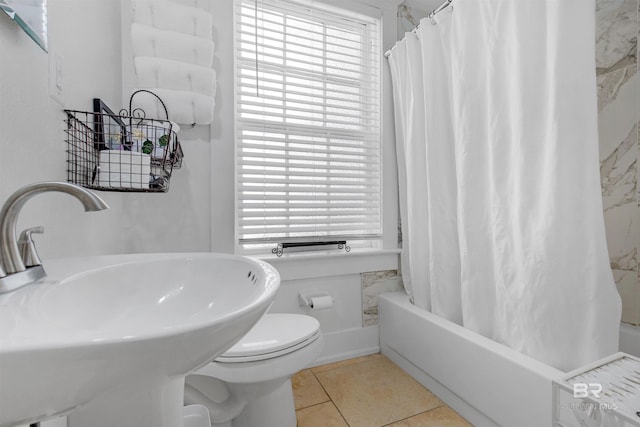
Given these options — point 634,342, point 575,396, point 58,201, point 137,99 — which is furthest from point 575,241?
point 137,99

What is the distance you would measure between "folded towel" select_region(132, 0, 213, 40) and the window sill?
1146 mm

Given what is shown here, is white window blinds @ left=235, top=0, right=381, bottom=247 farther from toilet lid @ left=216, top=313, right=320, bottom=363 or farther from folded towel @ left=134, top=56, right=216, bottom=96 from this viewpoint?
toilet lid @ left=216, top=313, right=320, bottom=363

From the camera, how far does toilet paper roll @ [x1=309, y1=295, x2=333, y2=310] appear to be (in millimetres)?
1653

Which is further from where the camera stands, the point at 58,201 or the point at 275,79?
the point at 275,79

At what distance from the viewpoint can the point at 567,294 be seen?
1.05 metres

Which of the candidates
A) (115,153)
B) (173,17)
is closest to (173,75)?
(173,17)

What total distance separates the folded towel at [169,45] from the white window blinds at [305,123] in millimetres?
262

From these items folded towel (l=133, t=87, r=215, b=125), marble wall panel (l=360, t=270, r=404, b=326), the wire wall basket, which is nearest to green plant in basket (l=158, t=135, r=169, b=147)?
the wire wall basket

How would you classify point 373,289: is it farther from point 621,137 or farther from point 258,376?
point 621,137

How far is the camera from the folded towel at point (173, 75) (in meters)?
1.35

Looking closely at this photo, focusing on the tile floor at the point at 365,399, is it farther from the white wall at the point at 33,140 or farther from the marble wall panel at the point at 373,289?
the white wall at the point at 33,140

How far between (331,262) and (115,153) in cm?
121

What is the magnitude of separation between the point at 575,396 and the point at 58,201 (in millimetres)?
1452

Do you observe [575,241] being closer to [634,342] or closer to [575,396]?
[575,396]
